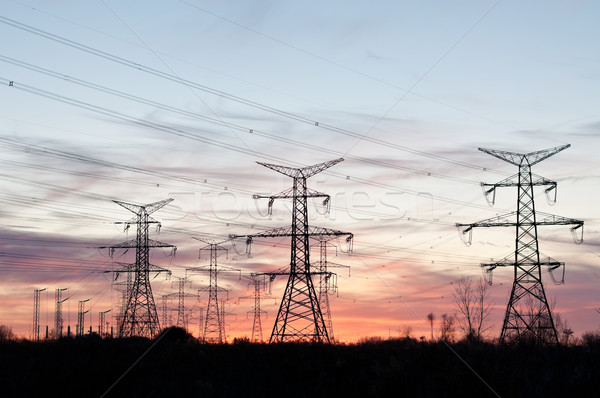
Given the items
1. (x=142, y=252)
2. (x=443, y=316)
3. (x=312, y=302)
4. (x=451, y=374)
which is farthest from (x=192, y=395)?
(x=443, y=316)

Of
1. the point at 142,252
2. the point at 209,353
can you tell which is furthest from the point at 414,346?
the point at 142,252

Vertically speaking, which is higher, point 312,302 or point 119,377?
point 312,302

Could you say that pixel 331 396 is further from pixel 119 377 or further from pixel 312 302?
pixel 312 302

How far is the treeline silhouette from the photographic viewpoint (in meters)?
31.8

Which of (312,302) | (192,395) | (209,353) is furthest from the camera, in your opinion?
(312,302)

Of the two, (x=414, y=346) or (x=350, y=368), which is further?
(x=414, y=346)

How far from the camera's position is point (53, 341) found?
4569 cm

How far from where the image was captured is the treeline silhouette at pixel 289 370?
31844 mm

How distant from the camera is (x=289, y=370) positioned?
121ft

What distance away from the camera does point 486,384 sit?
30.9 meters

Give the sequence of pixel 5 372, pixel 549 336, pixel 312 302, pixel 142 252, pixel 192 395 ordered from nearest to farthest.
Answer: pixel 192 395 → pixel 5 372 → pixel 312 302 → pixel 549 336 → pixel 142 252

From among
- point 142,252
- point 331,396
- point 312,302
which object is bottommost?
point 331,396

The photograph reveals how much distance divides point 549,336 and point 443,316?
40.9 m

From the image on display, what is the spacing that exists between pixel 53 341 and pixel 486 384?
2684 centimetres
